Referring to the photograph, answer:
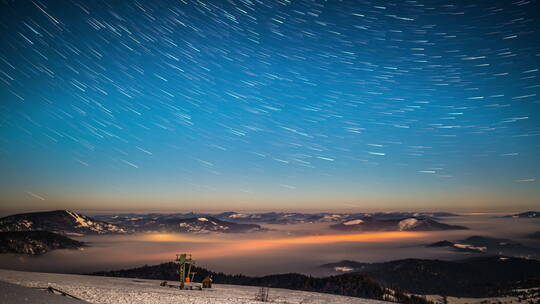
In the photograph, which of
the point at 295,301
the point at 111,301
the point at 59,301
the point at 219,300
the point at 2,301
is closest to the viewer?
the point at 2,301

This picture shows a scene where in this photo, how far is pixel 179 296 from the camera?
2497 centimetres

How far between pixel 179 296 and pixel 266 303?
20.8 ft

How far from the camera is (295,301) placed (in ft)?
98.6

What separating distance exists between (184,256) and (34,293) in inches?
590

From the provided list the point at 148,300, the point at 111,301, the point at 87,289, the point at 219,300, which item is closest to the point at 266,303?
the point at 219,300

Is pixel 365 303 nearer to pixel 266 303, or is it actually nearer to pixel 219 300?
pixel 266 303

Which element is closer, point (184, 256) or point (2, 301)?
point (2, 301)

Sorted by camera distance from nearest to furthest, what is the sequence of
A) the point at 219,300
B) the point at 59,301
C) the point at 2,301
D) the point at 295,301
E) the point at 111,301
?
1. the point at 2,301
2. the point at 59,301
3. the point at 111,301
4. the point at 219,300
5. the point at 295,301

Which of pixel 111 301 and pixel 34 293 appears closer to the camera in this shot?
pixel 34 293

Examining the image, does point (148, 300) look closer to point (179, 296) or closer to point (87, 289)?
point (179, 296)

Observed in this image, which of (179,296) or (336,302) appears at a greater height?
(179,296)

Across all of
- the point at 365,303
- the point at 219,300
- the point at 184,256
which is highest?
the point at 184,256

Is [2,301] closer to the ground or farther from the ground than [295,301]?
farther from the ground

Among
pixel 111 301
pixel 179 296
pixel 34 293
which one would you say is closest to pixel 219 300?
pixel 179 296
